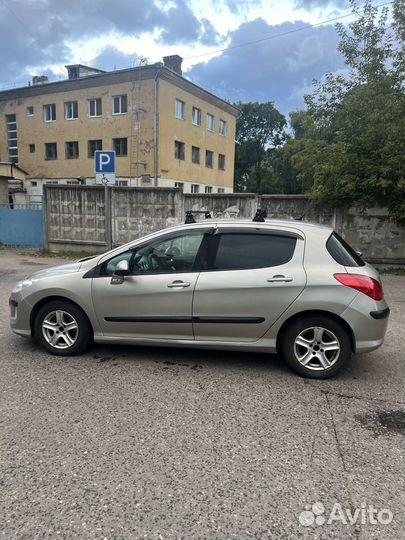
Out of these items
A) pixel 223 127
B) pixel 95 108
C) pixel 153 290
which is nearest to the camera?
pixel 153 290

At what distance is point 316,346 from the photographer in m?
3.92

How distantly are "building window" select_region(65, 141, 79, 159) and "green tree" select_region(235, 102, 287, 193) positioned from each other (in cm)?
2728

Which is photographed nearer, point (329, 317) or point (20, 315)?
point (329, 317)

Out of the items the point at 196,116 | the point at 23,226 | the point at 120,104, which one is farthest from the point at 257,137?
the point at 23,226

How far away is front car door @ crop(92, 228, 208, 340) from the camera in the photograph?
412 centimetres

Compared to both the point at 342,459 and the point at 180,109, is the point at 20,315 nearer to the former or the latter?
the point at 342,459

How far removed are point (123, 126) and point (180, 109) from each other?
4.72 meters

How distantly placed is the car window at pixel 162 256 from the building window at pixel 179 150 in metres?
27.1

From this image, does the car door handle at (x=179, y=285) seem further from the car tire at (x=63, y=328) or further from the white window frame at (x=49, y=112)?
the white window frame at (x=49, y=112)

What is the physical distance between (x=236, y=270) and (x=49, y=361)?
89.1 inches

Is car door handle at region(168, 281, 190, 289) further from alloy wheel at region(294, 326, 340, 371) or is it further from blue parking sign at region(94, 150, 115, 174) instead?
blue parking sign at region(94, 150, 115, 174)

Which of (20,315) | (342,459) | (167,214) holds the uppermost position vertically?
(167,214)

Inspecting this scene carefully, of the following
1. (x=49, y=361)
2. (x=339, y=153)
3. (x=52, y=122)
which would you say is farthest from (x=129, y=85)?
(x=49, y=361)

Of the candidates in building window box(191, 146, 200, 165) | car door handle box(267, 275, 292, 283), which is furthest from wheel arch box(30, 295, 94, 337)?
building window box(191, 146, 200, 165)
